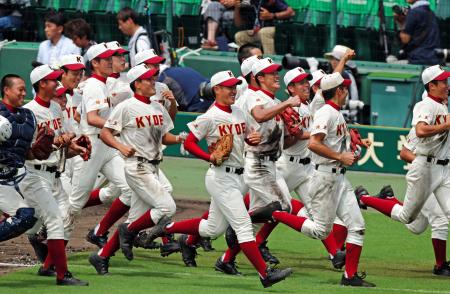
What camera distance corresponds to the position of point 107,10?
2156 centimetres

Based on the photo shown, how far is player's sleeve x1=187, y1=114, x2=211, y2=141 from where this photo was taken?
11.9 meters

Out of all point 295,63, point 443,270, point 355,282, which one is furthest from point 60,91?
point 295,63

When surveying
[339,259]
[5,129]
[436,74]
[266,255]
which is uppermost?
[436,74]

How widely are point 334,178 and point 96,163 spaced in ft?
8.59

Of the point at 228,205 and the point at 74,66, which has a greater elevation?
the point at 74,66

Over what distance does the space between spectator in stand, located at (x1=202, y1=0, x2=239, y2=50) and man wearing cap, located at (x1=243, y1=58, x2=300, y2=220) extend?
8320mm

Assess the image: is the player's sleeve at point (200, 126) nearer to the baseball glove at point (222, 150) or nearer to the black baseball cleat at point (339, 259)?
the baseball glove at point (222, 150)

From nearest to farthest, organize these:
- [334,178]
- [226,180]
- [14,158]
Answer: [14,158]
[226,180]
[334,178]

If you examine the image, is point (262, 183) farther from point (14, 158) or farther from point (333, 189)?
point (14, 158)

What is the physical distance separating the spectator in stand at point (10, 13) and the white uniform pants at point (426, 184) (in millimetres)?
10844

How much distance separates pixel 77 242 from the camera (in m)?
14.0

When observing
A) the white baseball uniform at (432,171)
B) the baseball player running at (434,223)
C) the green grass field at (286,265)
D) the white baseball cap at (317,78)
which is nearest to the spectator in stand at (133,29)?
the green grass field at (286,265)

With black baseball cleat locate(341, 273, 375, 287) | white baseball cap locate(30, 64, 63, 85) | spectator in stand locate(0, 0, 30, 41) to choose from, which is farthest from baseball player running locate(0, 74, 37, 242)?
spectator in stand locate(0, 0, 30, 41)

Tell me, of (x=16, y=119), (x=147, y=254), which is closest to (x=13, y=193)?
(x=16, y=119)
